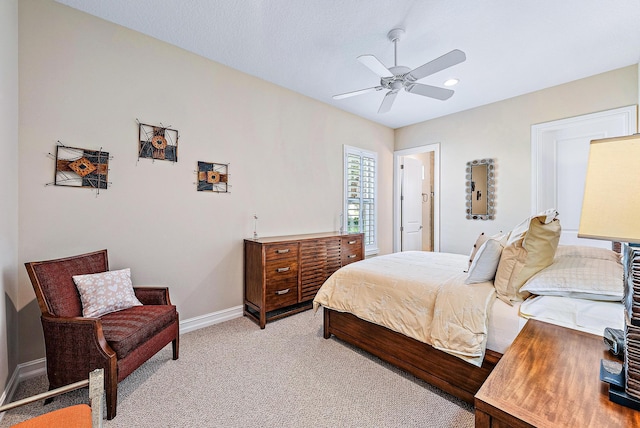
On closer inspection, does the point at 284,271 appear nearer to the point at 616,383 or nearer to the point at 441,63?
the point at 441,63

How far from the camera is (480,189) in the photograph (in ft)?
13.5

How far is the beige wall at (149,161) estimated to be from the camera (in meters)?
2.09

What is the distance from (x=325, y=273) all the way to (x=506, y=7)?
10.2ft

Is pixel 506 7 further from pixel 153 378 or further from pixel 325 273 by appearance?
pixel 153 378

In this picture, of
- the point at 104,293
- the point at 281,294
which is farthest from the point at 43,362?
the point at 281,294

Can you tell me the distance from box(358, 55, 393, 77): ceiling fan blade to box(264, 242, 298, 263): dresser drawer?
1934 mm

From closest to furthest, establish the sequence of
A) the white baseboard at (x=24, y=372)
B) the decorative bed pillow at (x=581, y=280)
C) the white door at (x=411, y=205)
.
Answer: the decorative bed pillow at (x=581, y=280) → the white baseboard at (x=24, y=372) → the white door at (x=411, y=205)

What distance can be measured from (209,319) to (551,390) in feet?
9.58

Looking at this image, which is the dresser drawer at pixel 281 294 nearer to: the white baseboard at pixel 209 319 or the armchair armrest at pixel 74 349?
the white baseboard at pixel 209 319

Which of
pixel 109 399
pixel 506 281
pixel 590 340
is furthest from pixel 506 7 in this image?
pixel 109 399

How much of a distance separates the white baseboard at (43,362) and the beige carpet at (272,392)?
68mm

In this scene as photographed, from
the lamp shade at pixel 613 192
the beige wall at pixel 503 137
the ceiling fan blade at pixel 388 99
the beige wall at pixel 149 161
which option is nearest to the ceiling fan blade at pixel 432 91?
the ceiling fan blade at pixel 388 99

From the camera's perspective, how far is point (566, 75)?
3.20 meters

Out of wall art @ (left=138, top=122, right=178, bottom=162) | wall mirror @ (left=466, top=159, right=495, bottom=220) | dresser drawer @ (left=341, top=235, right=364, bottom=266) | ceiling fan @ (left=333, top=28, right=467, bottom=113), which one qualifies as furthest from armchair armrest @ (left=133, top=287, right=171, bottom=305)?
wall mirror @ (left=466, top=159, right=495, bottom=220)
